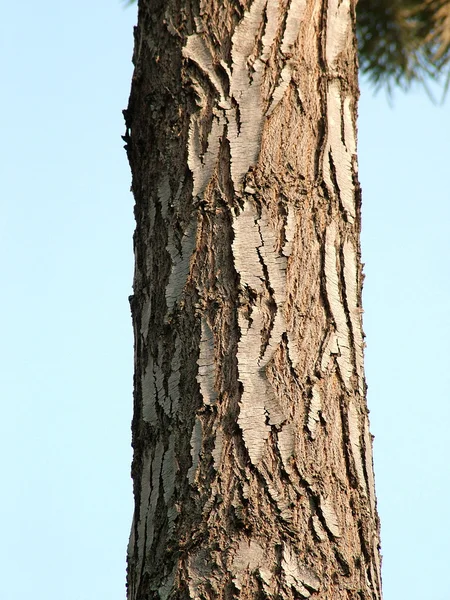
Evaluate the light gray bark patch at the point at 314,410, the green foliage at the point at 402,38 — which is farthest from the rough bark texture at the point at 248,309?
the green foliage at the point at 402,38

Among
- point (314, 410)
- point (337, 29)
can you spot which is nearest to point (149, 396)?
A: point (314, 410)

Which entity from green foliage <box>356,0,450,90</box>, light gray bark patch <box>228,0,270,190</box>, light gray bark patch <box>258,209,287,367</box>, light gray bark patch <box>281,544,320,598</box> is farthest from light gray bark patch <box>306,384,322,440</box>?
green foliage <box>356,0,450,90</box>

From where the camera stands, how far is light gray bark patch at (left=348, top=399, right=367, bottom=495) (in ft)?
4.46

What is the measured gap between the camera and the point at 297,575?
123 centimetres

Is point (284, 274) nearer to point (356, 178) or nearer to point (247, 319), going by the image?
point (247, 319)

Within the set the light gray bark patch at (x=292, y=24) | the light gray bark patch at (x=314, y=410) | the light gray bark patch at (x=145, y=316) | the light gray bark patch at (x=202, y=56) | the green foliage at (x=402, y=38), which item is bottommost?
the light gray bark patch at (x=314, y=410)

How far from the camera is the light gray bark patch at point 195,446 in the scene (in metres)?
1.29

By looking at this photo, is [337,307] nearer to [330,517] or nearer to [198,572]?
[330,517]

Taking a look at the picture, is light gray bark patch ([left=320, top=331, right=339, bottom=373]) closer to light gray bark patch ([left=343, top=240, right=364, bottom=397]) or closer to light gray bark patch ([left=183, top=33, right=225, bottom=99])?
light gray bark patch ([left=343, top=240, right=364, bottom=397])

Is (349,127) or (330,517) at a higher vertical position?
(349,127)

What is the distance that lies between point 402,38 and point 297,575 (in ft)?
10.4

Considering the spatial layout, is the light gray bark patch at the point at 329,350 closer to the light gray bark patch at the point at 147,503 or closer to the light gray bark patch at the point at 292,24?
the light gray bark patch at the point at 147,503

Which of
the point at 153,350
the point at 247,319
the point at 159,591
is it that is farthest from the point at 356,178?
the point at 159,591

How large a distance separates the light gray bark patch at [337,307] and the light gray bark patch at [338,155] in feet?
0.25
